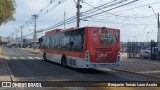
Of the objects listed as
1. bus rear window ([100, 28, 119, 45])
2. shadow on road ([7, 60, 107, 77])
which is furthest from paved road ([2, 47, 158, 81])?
bus rear window ([100, 28, 119, 45])

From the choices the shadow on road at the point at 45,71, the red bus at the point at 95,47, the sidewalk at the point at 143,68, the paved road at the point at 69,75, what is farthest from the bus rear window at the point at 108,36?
the sidewalk at the point at 143,68

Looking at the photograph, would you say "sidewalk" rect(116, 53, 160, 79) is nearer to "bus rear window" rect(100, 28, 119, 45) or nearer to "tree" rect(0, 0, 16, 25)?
"bus rear window" rect(100, 28, 119, 45)

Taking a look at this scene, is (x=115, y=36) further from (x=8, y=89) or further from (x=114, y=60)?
(x=8, y=89)

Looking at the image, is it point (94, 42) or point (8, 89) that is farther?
point (94, 42)

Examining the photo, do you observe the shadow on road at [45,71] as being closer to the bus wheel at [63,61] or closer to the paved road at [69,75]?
the paved road at [69,75]

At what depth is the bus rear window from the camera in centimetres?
2488

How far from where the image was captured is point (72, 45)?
27.0 m

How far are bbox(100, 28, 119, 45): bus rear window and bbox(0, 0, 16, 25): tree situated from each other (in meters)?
8.24

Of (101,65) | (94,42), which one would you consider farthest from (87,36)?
(101,65)

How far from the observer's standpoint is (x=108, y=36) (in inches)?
985

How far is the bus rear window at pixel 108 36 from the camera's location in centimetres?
2488

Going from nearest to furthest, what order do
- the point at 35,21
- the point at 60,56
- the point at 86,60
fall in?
the point at 86,60
the point at 60,56
the point at 35,21

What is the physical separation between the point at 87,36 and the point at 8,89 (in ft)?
36.0

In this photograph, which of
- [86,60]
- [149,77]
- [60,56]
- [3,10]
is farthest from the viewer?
[60,56]
